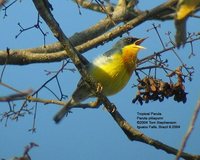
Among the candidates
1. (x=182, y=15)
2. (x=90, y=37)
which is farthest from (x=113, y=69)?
(x=182, y=15)

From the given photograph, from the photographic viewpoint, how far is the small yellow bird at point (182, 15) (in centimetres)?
121

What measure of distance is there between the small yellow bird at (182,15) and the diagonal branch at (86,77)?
1.92 ft

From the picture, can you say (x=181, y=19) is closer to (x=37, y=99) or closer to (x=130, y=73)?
(x=37, y=99)

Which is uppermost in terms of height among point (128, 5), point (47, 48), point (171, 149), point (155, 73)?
point (47, 48)

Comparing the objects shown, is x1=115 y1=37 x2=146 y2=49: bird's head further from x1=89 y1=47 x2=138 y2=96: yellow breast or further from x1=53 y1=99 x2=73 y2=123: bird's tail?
x1=53 y1=99 x2=73 y2=123: bird's tail

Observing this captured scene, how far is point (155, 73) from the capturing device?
2555 mm

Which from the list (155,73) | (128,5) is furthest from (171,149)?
(128,5)

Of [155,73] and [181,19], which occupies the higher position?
[155,73]

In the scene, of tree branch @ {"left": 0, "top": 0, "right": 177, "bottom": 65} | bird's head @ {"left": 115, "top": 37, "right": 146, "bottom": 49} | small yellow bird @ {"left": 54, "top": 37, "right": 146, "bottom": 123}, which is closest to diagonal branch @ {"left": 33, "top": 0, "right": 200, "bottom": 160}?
tree branch @ {"left": 0, "top": 0, "right": 177, "bottom": 65}

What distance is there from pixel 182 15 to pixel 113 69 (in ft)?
5.31

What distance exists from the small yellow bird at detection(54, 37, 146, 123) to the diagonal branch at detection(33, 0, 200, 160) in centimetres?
50

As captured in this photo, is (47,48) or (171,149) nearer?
(171,149)

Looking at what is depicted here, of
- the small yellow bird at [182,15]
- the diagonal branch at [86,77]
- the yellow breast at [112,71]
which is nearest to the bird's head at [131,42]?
the yellow breast at [112,71]

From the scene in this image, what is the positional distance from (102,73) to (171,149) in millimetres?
953
